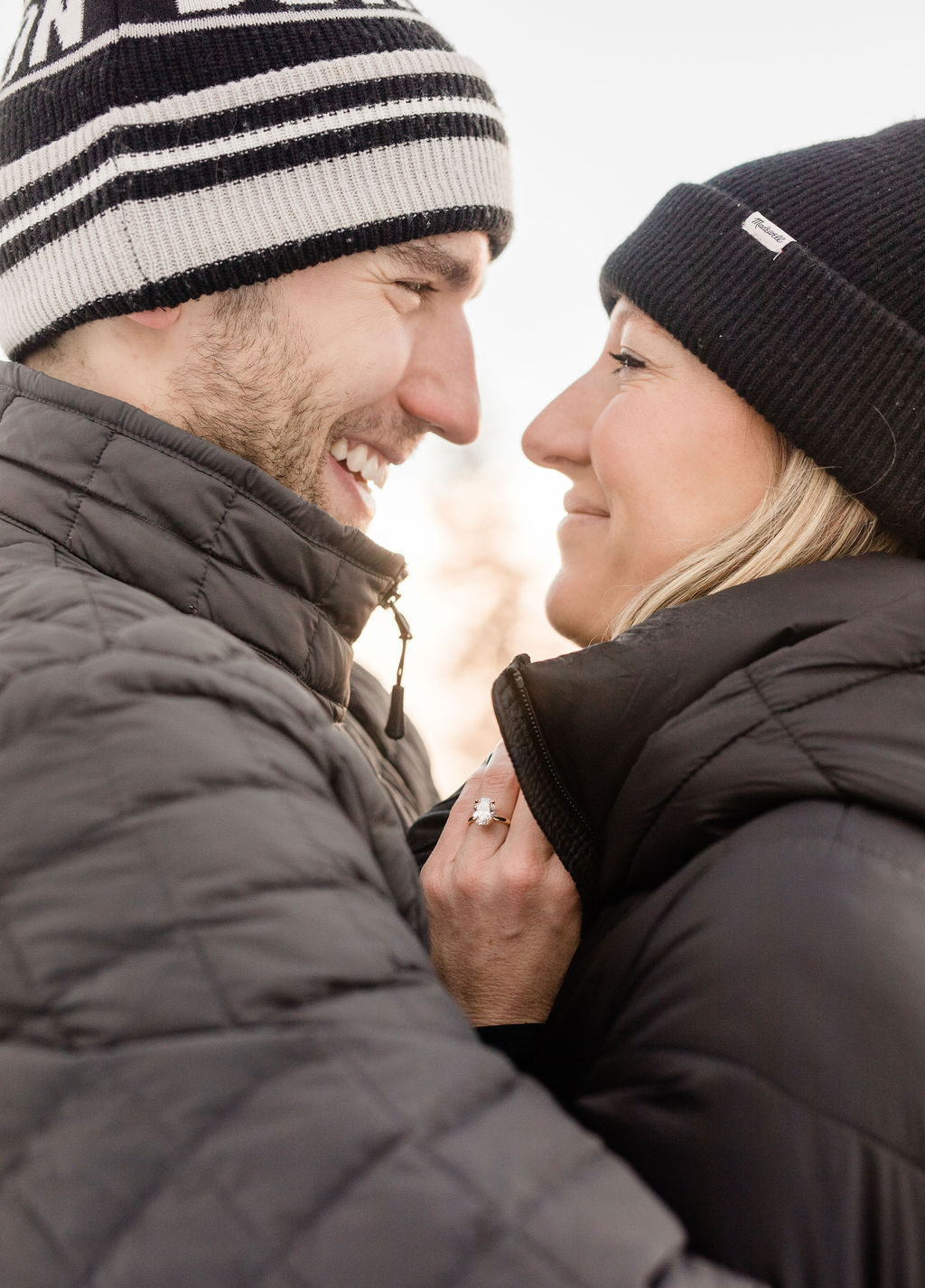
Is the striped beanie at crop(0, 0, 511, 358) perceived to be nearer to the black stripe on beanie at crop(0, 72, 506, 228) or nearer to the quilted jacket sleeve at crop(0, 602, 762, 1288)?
the black stripe on beanie at crop(0, 72, 506, 228)

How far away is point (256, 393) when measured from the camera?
6.26 feet

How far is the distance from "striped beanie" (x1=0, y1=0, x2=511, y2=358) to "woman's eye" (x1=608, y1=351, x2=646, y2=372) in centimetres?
51

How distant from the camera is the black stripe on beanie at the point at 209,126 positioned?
178 cm

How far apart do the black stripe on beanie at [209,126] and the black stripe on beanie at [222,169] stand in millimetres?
39

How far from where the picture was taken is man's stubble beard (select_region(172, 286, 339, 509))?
1.88 metres

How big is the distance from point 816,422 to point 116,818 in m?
1.31

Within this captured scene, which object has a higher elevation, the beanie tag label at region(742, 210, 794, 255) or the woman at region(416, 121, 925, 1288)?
the beanie tag label at region(742, 210, 794, 255)

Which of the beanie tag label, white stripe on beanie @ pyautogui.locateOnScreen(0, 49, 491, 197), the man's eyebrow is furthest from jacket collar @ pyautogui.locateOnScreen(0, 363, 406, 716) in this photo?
the beanie tag label

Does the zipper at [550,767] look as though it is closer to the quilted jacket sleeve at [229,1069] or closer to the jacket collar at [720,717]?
the jacket collar at [720,717]

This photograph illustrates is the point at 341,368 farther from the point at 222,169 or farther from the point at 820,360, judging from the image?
the point at 820,360

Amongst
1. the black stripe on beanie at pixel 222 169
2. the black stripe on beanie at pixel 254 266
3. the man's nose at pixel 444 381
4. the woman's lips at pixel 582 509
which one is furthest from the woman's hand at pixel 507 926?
the black stripe on beanie at pixel 222 169

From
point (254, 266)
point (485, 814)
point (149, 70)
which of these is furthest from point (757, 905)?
point (149, 70)

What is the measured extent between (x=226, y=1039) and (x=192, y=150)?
1.64 metres

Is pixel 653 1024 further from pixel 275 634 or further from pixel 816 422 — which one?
pixel 816 422
